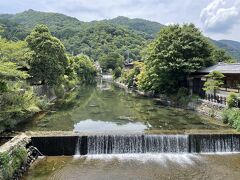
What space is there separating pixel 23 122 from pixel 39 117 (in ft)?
10.0

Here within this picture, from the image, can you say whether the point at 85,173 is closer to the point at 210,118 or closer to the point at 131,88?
the point at 210,118

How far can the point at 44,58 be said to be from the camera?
4019cm

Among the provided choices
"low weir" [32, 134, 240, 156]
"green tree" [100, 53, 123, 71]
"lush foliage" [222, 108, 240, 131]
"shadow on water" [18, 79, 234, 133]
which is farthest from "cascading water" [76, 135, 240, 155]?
"green tree" [100, 53, 123, 71]

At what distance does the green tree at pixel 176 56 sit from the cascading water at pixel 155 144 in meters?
17.8

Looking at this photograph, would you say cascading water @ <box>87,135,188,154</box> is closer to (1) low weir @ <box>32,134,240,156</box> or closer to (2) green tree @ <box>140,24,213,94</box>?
(1) low weir @ <box>32,134,240,156</box>

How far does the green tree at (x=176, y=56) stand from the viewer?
39469 millimetres

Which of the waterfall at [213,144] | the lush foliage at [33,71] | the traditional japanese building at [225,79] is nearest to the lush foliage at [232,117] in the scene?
the waterfall at [213,144]

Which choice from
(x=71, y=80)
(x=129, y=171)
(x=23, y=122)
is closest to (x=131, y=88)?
(x=71, y=80)

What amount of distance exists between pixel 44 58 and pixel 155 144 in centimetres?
2320

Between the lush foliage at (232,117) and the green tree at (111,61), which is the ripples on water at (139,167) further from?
the green tree at (111,61)

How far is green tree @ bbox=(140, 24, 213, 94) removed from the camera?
3947 cm

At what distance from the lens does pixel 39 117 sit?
3070 centimetres

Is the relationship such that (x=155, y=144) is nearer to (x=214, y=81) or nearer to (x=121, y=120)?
(x=121, y=120)

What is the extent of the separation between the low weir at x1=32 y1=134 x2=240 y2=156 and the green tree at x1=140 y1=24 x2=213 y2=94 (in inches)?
700
